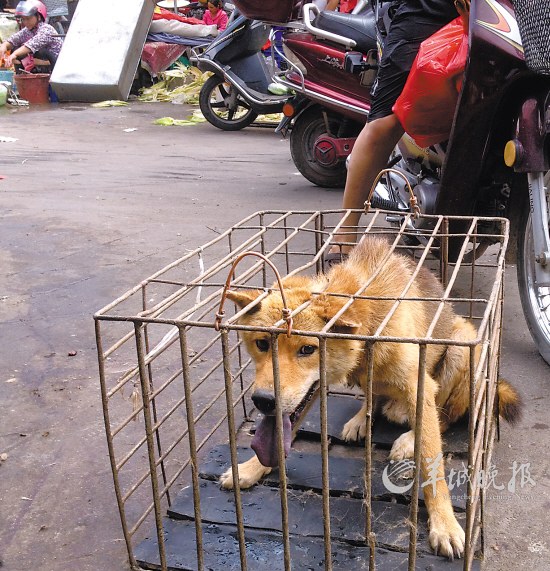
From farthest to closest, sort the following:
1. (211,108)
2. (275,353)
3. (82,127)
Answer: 1. (82,127)
2. (211,108)
3. (275,353)

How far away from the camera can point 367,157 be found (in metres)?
3.64

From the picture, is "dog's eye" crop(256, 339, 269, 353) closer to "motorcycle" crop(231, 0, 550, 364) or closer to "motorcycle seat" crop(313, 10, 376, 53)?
"motorcycle" crop(231, 0, 550, 364)

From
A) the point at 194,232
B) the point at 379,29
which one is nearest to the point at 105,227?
the point at 194,232

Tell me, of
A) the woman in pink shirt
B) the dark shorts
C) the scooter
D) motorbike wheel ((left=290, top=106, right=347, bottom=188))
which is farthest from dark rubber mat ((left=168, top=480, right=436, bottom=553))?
the woman in pink shirt

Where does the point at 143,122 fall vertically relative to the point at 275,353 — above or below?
below

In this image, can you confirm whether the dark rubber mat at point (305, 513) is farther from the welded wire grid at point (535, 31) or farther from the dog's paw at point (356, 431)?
the welded wire grid at point (535, 31)

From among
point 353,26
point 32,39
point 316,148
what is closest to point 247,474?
point 353,26

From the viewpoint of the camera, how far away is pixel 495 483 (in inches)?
A: 93.9

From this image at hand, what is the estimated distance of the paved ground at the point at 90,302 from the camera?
7.28 feet

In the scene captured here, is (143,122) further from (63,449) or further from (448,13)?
(63,449)

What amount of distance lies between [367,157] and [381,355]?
5.65ft

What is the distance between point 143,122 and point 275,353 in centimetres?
983

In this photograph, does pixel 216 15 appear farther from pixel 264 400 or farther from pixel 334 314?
pixel 264 400

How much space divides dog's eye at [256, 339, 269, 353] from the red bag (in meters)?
1.74
